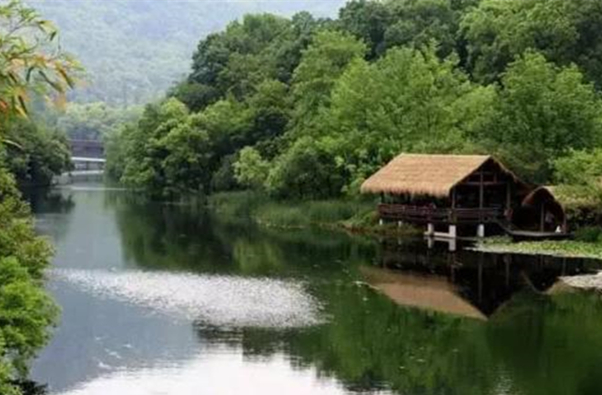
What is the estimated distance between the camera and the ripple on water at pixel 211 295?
26.0 meters

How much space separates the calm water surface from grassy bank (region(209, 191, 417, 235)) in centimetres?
472

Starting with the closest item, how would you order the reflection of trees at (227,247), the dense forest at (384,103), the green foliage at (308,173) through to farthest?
the reflection of trees at (227,247) → the dense forest at (384,103) → the green foliage at (308,173)

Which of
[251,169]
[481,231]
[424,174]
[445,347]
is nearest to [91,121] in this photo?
[251,169]

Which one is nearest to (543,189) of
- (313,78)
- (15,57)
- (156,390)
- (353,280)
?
(353,280)

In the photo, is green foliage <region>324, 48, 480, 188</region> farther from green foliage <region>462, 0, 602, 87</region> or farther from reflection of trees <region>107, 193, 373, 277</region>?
green foliage <region>462, 0, 602, 87</region>

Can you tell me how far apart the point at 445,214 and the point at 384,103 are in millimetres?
9430

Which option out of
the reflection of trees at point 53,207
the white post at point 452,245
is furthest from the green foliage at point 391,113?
the reflection of trees at point 53,207

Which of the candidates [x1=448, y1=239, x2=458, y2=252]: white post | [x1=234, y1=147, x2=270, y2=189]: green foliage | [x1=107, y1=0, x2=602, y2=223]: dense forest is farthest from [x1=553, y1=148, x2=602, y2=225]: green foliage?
[x1=234, y1=147, x2=270, y2=189]: green foliage

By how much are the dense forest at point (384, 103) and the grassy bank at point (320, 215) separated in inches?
36.3

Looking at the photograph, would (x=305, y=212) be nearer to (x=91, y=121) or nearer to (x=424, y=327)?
(x=424, y=327)

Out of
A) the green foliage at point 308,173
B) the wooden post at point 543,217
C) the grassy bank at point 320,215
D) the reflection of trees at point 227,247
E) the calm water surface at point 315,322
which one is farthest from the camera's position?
the green foliage at point 308,173

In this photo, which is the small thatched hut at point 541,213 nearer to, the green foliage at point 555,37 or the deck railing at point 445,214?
the deck railing at point 445,214

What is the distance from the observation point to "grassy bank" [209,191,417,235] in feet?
154

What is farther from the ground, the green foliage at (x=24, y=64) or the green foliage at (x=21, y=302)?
the green foliage at (x=24, y=64)
